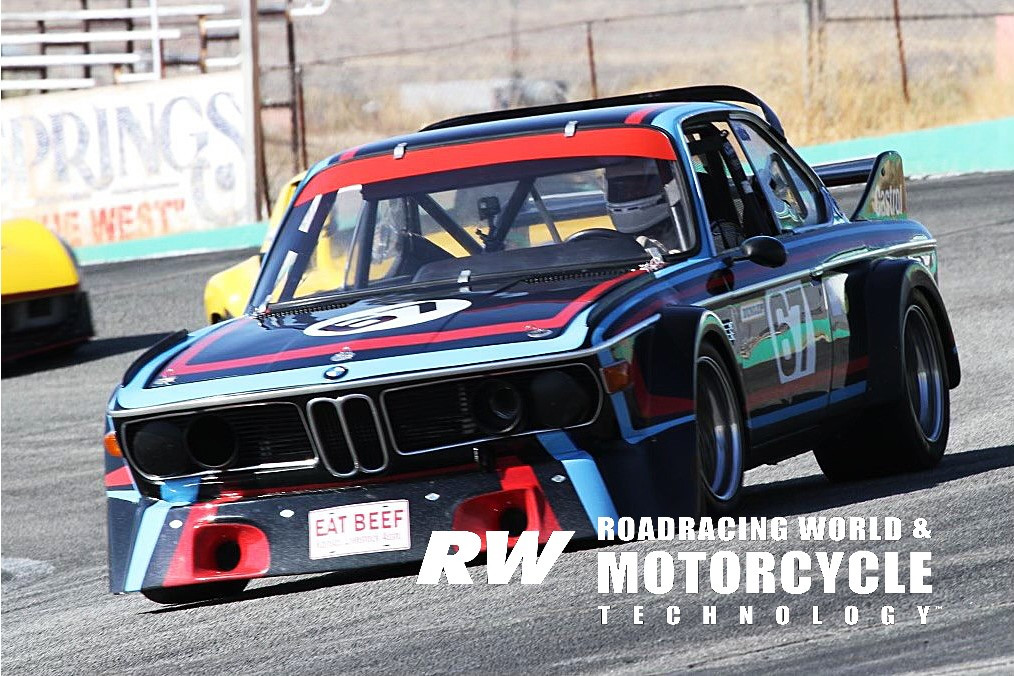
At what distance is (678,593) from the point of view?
5.69 metres

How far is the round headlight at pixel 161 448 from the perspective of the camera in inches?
239

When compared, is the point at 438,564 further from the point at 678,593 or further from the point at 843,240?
the point at 843,240

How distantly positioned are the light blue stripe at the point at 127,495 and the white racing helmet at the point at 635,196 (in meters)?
1.87

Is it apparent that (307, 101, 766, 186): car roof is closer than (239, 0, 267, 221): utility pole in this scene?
Yes

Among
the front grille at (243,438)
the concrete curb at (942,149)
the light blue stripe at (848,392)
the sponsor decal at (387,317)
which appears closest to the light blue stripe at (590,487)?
the sponsor decal at (387,317)

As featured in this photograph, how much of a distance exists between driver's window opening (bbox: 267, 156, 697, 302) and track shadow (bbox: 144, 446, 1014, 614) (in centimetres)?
98

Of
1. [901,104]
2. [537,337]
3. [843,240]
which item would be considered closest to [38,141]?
[901,104]

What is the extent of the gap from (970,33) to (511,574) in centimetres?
4392

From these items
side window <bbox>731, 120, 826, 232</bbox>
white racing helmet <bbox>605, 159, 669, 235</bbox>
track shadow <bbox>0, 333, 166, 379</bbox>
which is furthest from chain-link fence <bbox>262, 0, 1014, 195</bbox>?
white racing helmet <bbox>605, 159, 669, 235</bbox>

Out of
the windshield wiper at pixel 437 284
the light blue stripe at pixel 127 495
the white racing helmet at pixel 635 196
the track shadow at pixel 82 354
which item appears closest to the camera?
the light blue stripe at pixel 127 495

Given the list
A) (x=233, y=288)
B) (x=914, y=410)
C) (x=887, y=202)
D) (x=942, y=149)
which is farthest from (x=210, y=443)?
(x=942, y=149)

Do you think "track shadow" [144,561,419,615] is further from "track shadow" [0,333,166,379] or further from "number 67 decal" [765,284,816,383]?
"track shadow" [0,333,166,379]

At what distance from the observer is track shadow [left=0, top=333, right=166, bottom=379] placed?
15312 mm

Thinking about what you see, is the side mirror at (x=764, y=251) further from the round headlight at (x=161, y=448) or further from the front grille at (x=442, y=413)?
the round headlight at (x=161, y=448)
